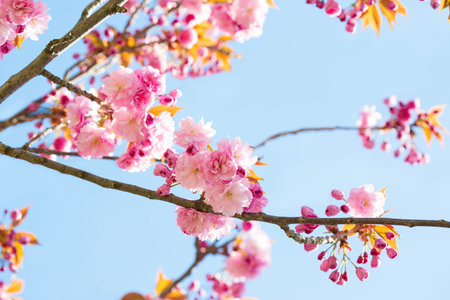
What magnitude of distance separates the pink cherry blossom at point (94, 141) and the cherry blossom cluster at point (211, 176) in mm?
398

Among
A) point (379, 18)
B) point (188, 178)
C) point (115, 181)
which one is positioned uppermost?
point (379, 18)

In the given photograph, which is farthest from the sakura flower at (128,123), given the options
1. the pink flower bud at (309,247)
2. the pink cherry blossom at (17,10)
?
the pink flower bud at (309,247)

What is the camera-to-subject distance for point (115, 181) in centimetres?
125

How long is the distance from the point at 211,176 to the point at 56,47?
0.67 metres

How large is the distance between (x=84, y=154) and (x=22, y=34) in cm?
56

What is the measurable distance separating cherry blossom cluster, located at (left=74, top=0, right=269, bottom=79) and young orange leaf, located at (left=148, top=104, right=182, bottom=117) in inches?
47.5

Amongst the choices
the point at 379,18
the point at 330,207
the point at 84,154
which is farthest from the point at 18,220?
the point at 379,18

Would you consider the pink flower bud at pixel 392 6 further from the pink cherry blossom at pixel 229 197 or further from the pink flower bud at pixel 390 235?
the pink cherry blossom at pixel 229 197

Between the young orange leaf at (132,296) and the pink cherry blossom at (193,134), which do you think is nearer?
the pink cherry blossom at (193,134)

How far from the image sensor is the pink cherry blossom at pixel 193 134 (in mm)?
1466

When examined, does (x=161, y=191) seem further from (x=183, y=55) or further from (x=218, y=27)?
(x=183, y=55)

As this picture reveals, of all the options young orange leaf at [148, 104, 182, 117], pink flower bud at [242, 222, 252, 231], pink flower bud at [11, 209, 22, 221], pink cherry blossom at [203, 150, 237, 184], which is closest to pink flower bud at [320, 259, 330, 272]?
pink cherry blossom at [203, 150, 237, 184]

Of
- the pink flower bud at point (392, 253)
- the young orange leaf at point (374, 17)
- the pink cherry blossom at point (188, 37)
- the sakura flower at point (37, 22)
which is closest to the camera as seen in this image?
the pink flower bud at point (392, 253)

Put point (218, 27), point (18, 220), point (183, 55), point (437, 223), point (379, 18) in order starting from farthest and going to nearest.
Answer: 1. point (183, 55)
2. point (18, 220)
3. point (218, 27)
4. point (379, 18)
5. point (437, 223)
